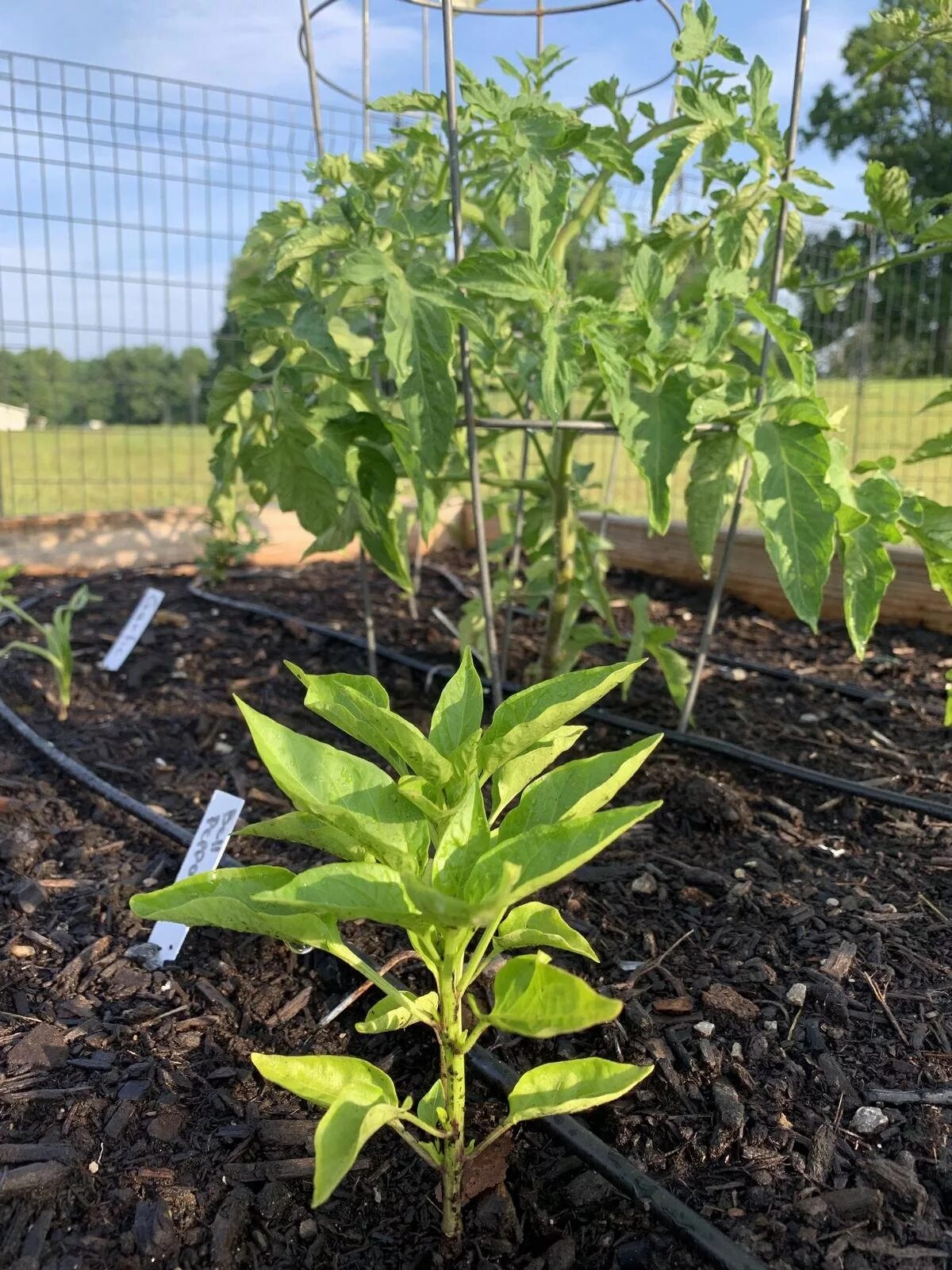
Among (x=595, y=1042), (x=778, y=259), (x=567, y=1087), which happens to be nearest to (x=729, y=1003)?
(x=595, y=1042)

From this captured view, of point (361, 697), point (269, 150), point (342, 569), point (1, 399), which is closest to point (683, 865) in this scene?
point (361, 697)

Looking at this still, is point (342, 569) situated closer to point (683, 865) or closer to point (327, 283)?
point (327, 283)

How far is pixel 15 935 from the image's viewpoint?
4.70 feet

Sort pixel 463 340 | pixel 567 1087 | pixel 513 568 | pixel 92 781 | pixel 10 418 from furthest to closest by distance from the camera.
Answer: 1. pixel 10 418
2. pixel 513 568
3. pixel 92 781
4. pixel 463 340
5. pixel 567 1087

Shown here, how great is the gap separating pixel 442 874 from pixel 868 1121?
1.92 ft

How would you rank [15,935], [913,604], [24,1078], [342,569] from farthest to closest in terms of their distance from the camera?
[342,569] < [913,604] < [15,935] < [24,1078]

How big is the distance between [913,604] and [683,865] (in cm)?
171

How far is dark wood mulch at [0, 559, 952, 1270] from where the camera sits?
3.10 feet

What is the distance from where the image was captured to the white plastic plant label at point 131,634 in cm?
262

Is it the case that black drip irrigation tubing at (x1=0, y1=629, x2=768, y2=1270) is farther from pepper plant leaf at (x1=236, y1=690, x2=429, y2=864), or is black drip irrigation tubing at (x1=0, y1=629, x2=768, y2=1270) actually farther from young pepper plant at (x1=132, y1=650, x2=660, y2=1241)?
pepper plant leaf at (x1=236, y1=690, x2=429, y2=864)

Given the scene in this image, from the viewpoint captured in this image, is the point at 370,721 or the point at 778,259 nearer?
the point at 370,721

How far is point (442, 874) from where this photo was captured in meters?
0.82

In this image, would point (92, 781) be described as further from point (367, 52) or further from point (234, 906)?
point (367, 52)

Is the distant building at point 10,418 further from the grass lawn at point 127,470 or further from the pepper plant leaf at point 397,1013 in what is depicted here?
the pepper plant leaf at point 397,1013
